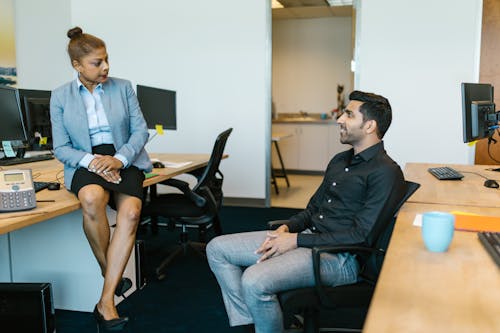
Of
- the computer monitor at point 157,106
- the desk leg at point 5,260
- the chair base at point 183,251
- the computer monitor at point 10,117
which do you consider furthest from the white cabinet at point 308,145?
the desk leg at point 5,260

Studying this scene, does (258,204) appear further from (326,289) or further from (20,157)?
(326,289)

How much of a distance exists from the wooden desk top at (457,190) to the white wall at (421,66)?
207cm

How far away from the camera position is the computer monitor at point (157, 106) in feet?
12.2

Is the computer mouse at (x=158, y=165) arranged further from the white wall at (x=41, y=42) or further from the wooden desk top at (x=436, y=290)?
the white wall at (x=41, y=42)

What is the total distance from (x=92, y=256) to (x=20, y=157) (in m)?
1.28

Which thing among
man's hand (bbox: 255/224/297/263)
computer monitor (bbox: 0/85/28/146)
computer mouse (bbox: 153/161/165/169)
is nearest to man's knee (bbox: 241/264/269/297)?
man's hand (bbox: 255/224/297/263)

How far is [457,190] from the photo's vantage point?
240 centimetres

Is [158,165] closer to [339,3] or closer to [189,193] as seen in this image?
[189,193]

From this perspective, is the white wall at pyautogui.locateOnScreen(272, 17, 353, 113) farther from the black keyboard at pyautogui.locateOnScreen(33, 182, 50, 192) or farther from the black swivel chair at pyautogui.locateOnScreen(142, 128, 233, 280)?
the black keyboard at pyautogui.locateOnScreen(33, 182, 50, 192)

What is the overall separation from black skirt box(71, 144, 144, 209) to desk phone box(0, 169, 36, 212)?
36cm

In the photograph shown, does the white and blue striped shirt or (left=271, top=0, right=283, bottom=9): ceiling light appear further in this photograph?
(left=271, top=0, right=283, bottom=9): ceiling light

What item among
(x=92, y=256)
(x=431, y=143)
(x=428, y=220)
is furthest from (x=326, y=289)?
(x=431, y=143)

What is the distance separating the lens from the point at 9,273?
2.75 m

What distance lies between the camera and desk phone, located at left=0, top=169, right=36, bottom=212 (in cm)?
186
